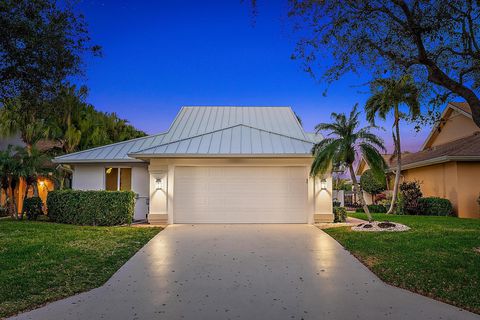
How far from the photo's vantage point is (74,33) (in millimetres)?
7953

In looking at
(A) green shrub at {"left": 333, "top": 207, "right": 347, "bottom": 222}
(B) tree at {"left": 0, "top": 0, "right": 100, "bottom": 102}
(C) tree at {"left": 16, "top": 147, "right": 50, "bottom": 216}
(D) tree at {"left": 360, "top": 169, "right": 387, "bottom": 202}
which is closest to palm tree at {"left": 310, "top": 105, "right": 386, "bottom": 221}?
(A) green shrub at {"left": 333, "top": 207, "right": 347, "bottom": 222}

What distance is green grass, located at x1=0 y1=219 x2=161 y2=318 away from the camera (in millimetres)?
5743

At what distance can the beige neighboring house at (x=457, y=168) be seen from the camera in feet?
56.6

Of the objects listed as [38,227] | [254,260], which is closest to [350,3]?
[254,260]

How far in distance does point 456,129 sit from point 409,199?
5.26 meters

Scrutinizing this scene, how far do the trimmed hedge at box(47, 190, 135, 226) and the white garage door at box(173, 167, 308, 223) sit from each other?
181cm

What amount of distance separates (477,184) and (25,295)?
59.9ft

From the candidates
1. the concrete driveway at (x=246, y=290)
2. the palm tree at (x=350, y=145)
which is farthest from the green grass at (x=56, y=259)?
the palm tree at (x=350, y=145)

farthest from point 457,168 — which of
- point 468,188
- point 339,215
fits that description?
point 339,215

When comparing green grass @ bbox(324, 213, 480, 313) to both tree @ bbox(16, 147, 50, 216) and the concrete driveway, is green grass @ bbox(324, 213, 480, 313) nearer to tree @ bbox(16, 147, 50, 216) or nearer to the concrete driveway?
the concrete driveway

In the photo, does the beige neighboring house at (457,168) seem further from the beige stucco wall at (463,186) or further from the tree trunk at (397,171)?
the tree trunk at (397,171)

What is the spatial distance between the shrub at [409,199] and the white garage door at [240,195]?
8.25m

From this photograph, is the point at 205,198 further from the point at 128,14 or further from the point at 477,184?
the point at 477,184

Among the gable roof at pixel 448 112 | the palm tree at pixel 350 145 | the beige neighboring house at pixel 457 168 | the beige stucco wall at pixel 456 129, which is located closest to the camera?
the palm tree at pixel 350 145
